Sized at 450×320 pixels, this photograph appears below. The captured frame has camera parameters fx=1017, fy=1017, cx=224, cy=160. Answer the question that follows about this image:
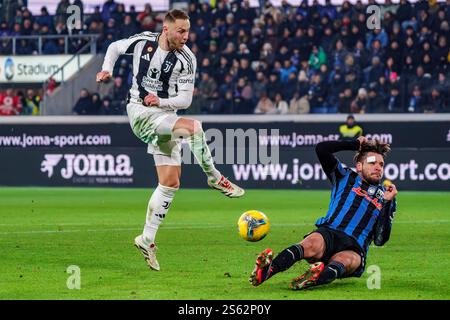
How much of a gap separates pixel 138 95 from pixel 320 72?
1741 centimetres

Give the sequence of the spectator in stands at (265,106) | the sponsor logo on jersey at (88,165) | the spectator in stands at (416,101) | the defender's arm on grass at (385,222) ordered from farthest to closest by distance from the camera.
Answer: the spectator in stands at (265,106), the sponsor logo on jersey at (88,165), the spectator in stands at (416,101), the defender's arm on grass at (385,222)

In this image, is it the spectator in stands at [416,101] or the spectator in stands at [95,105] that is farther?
the spectator in stands at [95,105]

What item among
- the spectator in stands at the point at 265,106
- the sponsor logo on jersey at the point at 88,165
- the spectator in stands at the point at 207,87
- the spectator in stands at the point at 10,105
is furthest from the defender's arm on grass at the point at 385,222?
the spectator in stands at the point at 10,105

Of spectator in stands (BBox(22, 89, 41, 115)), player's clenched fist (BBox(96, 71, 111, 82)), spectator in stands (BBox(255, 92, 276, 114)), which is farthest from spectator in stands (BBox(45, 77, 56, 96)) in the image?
player's clenched fist (BBox(96, 71, 111, 82))

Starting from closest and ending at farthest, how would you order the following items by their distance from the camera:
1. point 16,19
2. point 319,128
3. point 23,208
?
1. point 23,208
2. point 319,128
3. point 16,19

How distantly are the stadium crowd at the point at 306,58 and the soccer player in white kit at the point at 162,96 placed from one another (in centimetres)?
1655

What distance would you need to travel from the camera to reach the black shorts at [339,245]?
908cm

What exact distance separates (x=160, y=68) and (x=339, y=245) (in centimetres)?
277

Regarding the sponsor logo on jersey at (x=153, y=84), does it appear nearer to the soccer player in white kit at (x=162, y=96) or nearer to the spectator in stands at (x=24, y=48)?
the soccer player in white kit at (x=162, y=96)

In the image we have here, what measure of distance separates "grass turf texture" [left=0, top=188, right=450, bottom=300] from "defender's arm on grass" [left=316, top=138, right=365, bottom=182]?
102cm

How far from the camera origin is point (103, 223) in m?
16.4

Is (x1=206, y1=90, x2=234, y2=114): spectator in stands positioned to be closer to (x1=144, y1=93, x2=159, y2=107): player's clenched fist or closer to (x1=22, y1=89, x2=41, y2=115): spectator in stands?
(x1=22, y1=89, x2=41, y2=115): spectator in stands

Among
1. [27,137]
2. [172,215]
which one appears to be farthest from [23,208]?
[27,137]
